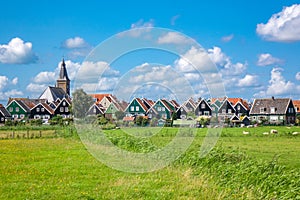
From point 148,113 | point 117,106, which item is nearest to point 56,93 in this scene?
point 148,113

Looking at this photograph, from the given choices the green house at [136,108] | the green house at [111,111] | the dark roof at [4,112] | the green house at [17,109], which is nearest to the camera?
the green house at [136,108]

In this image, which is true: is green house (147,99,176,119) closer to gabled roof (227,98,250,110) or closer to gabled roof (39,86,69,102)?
gabled roof (227,98,250,110)

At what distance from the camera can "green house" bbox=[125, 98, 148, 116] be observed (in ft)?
86.6

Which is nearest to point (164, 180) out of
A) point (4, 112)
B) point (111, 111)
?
point (111, 111)

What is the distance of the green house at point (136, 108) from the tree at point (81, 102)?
7.41 feet

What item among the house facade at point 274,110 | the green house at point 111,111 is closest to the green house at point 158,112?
the green house at point 111,111

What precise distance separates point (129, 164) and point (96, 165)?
60.5 inches

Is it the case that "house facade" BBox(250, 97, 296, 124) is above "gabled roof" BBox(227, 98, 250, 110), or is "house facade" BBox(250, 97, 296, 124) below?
below

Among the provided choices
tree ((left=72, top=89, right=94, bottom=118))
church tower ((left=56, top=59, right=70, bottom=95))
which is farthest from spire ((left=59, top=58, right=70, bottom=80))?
tree ((left=72, top=89, right=94, bottom=118))

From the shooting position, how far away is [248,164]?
1494cm

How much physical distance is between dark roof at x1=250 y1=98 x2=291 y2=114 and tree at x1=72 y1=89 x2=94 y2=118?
54555 millimetres

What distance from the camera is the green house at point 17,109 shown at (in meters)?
84.8

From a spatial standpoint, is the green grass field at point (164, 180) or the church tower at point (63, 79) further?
the church tower at point (63, 79)

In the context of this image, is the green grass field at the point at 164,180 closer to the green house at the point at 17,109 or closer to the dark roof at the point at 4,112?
the dark roof at the point at 4,112
